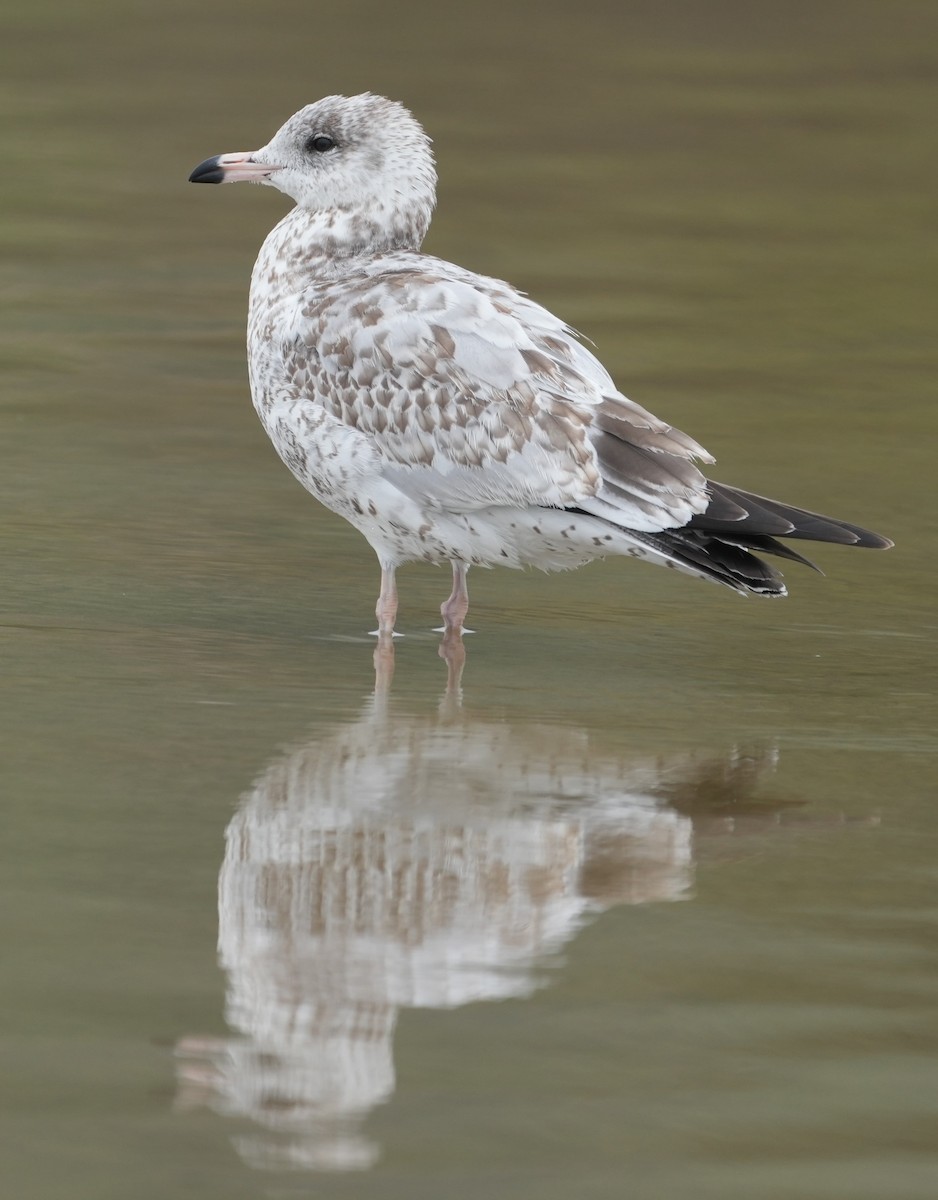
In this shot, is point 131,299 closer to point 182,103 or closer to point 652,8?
point 182,103

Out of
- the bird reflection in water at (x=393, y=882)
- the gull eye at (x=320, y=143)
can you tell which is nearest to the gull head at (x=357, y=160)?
the gull eye at (x=320, y=143)

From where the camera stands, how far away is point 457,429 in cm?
681

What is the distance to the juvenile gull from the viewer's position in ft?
21.5

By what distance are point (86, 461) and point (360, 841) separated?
4268 millimetres

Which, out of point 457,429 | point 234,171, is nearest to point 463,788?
point 457,429

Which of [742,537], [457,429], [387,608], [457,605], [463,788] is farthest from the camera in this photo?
[457,605]

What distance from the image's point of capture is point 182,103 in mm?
16703

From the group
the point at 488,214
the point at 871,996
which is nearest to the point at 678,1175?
the point at 871,996

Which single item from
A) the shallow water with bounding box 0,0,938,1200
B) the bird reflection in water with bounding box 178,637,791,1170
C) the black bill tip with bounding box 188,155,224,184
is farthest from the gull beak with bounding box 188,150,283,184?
the bird reflection in water with bounding box 178,637,791,1170

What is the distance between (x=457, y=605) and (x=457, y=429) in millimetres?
705

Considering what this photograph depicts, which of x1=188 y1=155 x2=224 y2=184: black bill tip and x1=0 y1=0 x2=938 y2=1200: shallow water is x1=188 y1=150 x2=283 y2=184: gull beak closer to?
x1=188 y1=155 x2=224 y2=184: black bill tip

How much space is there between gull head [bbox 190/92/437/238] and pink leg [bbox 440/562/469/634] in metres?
1.29

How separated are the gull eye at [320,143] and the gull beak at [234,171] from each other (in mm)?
143

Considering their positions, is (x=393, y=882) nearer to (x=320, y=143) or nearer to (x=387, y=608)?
(x=387, y=608)
